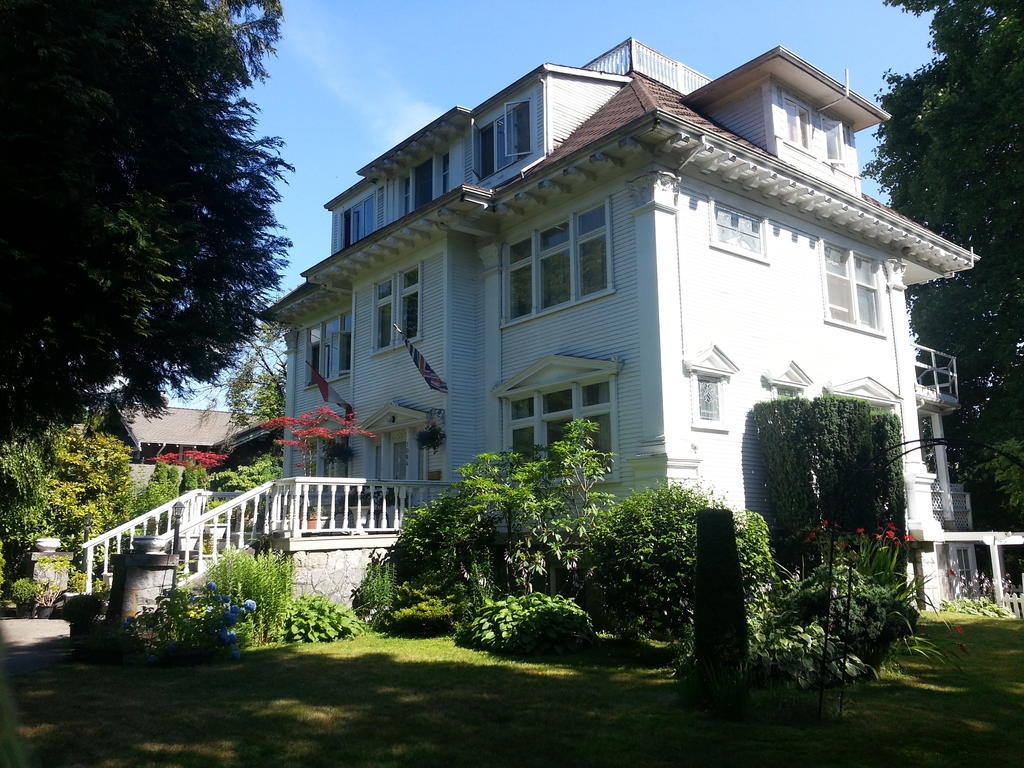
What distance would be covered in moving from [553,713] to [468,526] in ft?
17.7

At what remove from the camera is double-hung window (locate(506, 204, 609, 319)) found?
14.4 m

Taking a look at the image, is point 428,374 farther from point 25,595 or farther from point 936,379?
point 936,379

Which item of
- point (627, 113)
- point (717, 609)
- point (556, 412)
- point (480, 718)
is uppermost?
point (627, 113)

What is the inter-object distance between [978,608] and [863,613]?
8364 mm

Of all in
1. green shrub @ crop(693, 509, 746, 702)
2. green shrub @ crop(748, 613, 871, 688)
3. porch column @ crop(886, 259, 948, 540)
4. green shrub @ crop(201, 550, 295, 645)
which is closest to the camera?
green shrub @ crop(693, 509, 746, 702)

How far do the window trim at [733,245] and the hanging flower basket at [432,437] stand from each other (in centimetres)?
625

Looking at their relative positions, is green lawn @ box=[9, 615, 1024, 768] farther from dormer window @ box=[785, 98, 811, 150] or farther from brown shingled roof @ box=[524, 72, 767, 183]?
dormer window @ box=[785, 98, 811, 150]

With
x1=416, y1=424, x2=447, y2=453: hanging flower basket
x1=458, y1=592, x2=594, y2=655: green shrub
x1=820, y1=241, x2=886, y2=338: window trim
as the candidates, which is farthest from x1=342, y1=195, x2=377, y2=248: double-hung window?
x1=458, y1=592, x2=594, y2=655: green shrub

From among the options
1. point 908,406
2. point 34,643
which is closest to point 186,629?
point 34,643

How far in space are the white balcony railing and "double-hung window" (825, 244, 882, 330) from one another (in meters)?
2.77

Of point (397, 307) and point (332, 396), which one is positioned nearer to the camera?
point (397, 307)

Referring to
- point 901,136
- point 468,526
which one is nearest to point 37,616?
point 468,526

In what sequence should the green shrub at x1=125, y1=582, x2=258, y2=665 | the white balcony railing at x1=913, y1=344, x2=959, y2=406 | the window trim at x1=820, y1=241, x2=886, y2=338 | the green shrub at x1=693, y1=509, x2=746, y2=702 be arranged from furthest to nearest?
the white balcony railing at x1=913, y1=344, x2=959, y2=406 → the window trim at x1=820, y1=241, x2=886, y2=338 → the green shrub at x1=125, y1=582, x2=258, y2=665 → the green shrub at x1=693, y1=509, x2=746, y2=702

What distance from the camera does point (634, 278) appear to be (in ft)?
44.2
